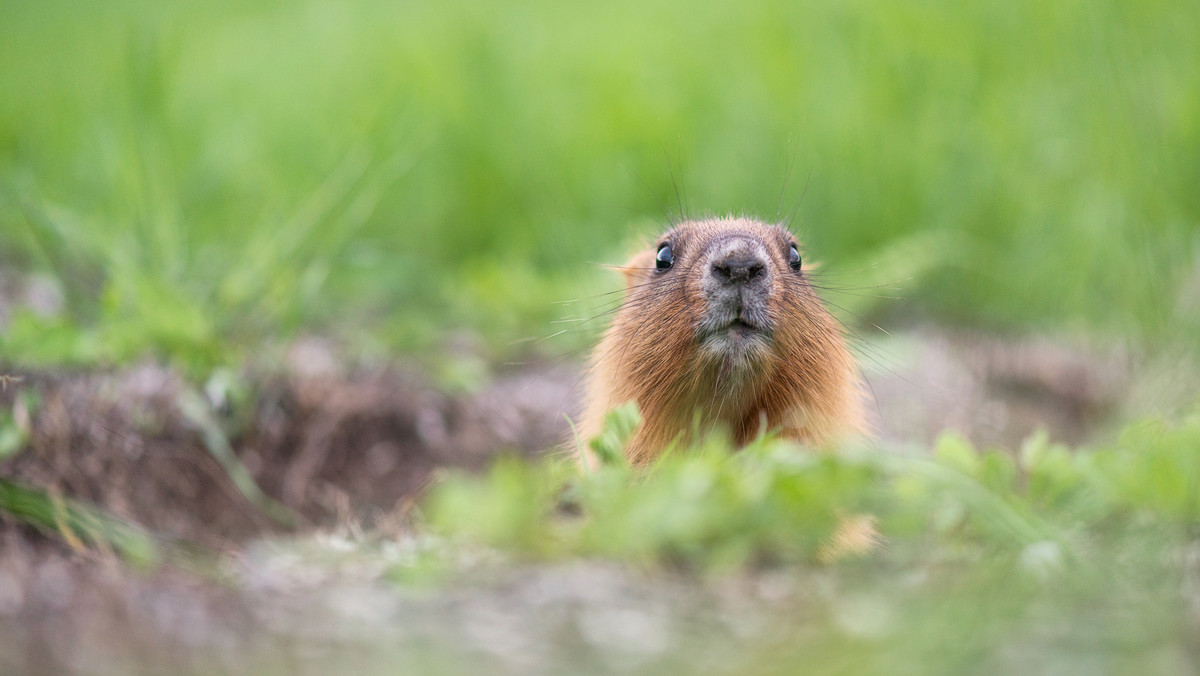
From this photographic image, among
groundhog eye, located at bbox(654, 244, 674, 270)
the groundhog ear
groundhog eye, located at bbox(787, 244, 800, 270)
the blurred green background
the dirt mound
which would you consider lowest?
the dirt mound

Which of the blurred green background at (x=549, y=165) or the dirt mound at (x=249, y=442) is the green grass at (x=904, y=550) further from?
the blurred green background at (x=549, y=165)

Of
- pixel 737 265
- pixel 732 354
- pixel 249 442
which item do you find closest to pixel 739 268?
pixel 737 265

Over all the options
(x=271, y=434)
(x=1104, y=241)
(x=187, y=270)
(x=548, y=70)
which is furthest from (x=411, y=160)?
(x=1104, y=241)

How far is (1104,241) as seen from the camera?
491 cm

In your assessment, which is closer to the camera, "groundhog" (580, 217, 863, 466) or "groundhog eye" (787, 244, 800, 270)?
"groundhog" (580, 217, 863, 466)

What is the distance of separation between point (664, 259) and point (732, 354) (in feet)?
2.13

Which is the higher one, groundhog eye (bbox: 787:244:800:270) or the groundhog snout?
groundhog eye (bbox: 787:244:800:270)

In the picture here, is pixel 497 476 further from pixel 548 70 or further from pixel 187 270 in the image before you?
pixel 548 70

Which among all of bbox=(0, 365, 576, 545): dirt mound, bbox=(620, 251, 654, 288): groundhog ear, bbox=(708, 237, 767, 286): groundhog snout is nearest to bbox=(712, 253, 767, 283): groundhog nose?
bbox=(708, 237, 767, 286): groundhog snout

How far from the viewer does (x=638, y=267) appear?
152 inches

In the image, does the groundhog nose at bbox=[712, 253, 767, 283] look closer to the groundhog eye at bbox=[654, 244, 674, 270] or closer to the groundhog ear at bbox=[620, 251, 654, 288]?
the groundhog eye at bbox=[654, 244, 674, 270]

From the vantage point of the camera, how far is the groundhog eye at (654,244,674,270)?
3.41m

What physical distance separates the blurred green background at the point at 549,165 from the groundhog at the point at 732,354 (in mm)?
1409

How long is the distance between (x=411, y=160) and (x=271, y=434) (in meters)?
1.96
